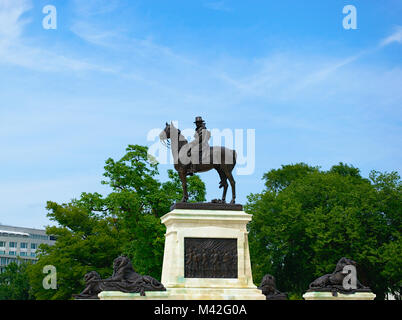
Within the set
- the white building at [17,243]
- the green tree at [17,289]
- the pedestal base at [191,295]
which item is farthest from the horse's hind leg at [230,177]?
the white building at [17,243]

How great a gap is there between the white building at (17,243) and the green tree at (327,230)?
71298 mm

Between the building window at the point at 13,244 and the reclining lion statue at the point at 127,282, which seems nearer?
the reclining lion statue at the point at 127,282

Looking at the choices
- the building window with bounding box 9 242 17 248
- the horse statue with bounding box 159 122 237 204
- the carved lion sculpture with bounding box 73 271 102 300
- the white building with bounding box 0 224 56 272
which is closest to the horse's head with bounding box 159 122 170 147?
the horse statue with bounding box 159 122 237 204

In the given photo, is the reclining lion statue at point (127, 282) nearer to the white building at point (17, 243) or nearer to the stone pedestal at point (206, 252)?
the stone pedestal at point (206, 252)

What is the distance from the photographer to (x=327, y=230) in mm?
42531

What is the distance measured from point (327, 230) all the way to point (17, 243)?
82.9 meters

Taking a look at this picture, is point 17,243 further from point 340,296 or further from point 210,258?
point 210,258

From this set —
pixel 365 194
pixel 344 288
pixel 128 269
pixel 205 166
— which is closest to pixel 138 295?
pixel 128 269

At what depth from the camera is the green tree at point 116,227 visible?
132 ft

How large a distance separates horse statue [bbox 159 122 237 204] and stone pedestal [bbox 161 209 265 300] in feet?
3.64

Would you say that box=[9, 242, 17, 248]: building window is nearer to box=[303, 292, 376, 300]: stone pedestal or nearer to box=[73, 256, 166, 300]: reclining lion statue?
box=[73, 256, 166, 300]: reclining lion statue

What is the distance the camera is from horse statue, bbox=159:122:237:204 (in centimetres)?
2262

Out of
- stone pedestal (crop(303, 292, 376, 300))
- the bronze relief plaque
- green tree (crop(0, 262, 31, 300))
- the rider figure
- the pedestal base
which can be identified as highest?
the rider figure

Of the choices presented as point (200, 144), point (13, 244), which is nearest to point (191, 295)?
point (200, 144)
